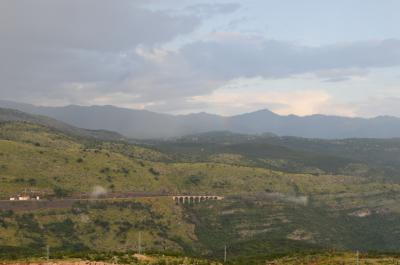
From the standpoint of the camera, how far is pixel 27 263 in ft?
223

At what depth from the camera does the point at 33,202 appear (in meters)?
198

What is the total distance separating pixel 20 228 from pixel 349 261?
12834 centimetres

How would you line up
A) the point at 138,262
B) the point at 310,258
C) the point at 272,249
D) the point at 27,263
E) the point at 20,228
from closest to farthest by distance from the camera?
the point at 27,263, the point at 138,262, the point at 310,258, the point at 272,249, the point at 20,228

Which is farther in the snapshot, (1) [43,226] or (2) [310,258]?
(1) [43,226]

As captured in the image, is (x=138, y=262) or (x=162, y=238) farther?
(x=162, y=238)

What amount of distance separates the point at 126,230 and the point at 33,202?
116 ft

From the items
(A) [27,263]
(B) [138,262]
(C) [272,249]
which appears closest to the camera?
(A) [27,263]

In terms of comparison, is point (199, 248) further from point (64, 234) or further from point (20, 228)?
point (20, 228)

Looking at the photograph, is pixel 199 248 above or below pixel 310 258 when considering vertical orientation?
below

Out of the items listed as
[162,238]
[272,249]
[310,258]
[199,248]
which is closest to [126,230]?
[162,238]

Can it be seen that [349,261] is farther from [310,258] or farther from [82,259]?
[82,259]

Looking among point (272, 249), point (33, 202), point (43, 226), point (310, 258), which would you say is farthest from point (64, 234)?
point (310, 258)

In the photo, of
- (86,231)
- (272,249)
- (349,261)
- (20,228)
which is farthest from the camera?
(86,231)

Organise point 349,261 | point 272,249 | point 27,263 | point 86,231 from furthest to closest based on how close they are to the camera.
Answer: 1. point 86,231
2. point 272,249
3. point 349,261
4. point 27,263
